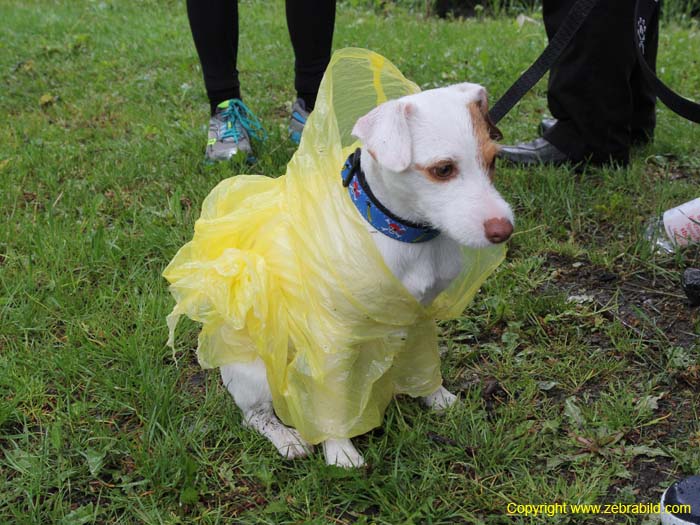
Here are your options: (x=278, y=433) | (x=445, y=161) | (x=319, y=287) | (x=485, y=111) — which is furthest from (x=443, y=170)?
(x=278, y=433)

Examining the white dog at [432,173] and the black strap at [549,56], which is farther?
the black strap at [549,56]

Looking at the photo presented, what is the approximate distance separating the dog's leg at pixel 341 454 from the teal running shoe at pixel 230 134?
5.83 ft

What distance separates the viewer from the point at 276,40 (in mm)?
5598

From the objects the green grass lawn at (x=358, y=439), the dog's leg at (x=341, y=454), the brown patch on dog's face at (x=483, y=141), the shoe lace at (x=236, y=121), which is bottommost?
the green grass lawn at (x=358, y=439)

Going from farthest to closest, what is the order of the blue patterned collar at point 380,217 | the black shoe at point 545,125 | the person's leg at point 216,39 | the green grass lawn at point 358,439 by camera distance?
the black shoe at point 545,125 < the person's leg at point 216,39 < the green grass lawn at point 358,439 < the blue patterned collar at point 380,217

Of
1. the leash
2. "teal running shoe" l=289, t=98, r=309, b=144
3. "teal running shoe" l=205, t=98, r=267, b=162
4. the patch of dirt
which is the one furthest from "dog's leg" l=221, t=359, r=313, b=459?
"teal running shoe" l=289, t=98, r=309, b=144

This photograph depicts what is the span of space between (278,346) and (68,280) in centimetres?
118

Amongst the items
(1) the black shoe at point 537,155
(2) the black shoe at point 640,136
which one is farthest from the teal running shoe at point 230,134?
(2) the black shoe at point 640,136

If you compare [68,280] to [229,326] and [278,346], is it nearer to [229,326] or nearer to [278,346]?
[229,326]

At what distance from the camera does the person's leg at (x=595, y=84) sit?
2.94 meters

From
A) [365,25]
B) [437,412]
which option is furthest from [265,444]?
[365,25]

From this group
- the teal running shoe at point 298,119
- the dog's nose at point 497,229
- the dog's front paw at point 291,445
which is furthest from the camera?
the teal running shoe at point 298,119

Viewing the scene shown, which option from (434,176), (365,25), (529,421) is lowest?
(365,25)

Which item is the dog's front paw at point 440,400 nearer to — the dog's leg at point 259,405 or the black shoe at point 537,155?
the dog's leg at point 259,405
